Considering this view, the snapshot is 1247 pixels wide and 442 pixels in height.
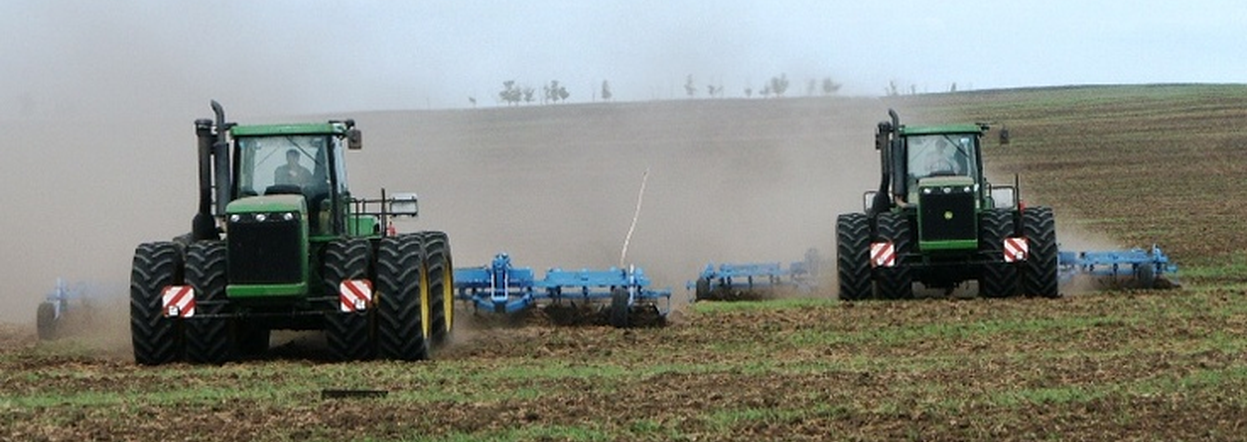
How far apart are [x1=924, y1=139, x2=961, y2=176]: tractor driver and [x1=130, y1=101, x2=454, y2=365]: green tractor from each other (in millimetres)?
11365

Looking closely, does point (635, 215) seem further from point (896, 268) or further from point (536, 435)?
point (536, 435)

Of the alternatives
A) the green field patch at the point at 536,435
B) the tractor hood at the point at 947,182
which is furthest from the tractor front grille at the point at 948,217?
the green field patch at the point at 536,435

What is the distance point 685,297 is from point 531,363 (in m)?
13.0

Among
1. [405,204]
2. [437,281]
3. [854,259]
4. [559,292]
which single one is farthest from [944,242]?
[405,204]

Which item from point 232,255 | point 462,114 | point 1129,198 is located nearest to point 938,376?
point 232,255

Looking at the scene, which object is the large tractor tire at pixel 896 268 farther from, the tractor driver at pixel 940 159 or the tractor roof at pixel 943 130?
the tractor roof at pixel 943 130

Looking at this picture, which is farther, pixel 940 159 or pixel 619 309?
pixel 940 159

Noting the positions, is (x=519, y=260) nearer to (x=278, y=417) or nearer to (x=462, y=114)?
(x=278, y=417)

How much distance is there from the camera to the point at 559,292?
2614 cm

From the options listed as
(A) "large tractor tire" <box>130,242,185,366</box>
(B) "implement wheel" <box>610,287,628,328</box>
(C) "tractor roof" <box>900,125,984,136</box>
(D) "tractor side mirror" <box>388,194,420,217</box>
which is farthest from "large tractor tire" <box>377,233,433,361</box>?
(C) "tractor roof" <box>900,125,984,136</box>

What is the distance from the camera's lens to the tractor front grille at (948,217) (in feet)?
94.6

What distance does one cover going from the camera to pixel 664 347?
71.1 feet

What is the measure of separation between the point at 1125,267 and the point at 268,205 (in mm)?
15639

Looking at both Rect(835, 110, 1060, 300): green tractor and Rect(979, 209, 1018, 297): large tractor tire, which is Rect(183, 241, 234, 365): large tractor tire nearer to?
Rect(835, 110, 1060, 300): green tractor
